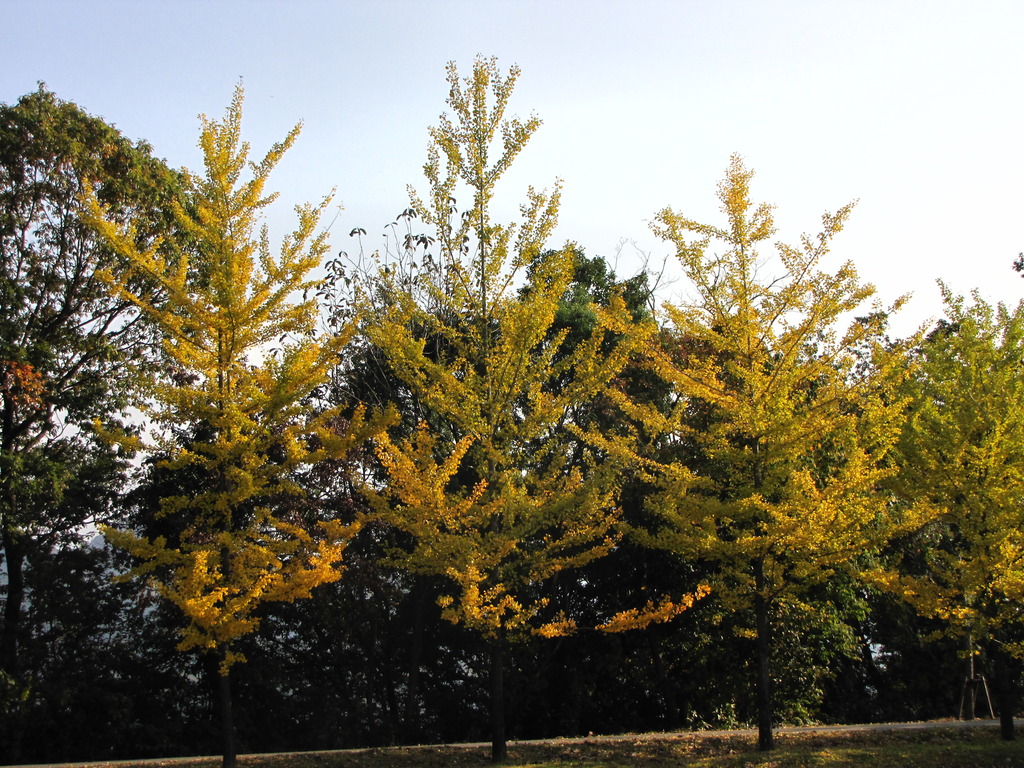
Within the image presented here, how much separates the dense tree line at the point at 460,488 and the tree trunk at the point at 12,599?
0.06 meters

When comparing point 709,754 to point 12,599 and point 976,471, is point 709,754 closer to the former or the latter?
point 976,471

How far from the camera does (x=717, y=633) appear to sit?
48.6 feet

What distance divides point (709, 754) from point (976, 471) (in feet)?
16.5

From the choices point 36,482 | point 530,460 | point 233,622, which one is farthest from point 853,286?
point 36,482

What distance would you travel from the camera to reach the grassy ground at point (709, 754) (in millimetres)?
8898

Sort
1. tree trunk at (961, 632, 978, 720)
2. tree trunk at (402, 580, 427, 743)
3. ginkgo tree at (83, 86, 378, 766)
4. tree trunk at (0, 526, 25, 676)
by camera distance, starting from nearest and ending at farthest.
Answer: ginkgo tree at (83, 86, 378, 766) → tree trunk at (0, 526, 25, 676) → tree trunk at (961, 632, 978, 720) → tree trunk at (402, 580, 427, 743)

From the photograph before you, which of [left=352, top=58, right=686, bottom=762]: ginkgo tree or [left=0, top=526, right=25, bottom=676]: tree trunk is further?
[left=0, top=526, right=25, bottom=676]: tree trunk

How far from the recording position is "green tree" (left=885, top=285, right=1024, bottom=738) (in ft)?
33.0

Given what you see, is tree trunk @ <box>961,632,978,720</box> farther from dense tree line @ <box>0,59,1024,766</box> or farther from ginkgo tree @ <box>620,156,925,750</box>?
ginkgo tree @ <box>620,156,925,750</box>

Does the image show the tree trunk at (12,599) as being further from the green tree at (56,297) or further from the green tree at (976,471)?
the green tree at (976,471)

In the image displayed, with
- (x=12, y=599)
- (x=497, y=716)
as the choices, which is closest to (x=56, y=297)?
(x=12, y=599)

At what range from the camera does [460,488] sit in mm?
13977

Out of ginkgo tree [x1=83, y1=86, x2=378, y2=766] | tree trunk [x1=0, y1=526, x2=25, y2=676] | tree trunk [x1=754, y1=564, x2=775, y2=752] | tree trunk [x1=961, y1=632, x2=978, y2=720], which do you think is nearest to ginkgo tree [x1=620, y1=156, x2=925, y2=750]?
tree trunk [x1=754, y1=564, x2=775, y2=752]

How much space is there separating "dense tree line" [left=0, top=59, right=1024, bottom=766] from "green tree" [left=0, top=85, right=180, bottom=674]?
0.22 ft
